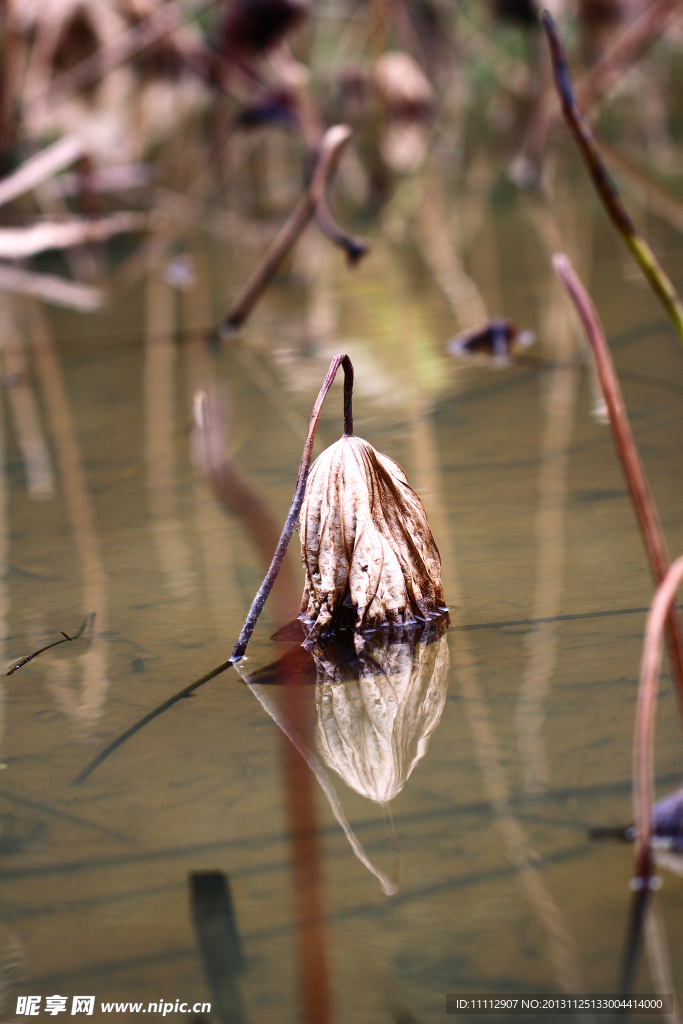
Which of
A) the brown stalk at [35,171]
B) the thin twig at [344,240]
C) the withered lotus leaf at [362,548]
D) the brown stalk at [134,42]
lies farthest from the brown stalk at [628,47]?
the brown stalk at [134,42]

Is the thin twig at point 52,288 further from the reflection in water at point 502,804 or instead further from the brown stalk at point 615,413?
the brown stalk at point 615,413

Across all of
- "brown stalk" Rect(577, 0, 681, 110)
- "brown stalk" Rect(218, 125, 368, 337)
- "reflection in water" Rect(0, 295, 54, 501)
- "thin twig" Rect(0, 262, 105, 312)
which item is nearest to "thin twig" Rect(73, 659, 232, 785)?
"reflection in water" Rect(0, 295, 54, 501)

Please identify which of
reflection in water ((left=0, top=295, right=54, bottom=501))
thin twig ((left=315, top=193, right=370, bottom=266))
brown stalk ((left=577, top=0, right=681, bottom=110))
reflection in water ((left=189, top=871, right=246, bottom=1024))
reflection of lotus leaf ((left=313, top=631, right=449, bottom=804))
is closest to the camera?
reflection in water ((left=189, top=871, right=246, bottom=1024))

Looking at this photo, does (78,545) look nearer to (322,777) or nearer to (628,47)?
(322,777)

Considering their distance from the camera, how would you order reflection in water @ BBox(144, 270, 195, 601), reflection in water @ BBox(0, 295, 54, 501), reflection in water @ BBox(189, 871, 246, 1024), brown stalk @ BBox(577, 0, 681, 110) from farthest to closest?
brown stalk @ BBox(577, 0, 681, 110) → reflection in water @ BBox(0, 295, 54, 501) → reflection in water @ BBox(144, 270, 195, 601) → reflection in water @ BBox(189, 871, 246, 1024)

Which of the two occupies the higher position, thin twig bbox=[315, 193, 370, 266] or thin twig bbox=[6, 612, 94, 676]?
thin twig bbox=[315, 193, 370, 266]

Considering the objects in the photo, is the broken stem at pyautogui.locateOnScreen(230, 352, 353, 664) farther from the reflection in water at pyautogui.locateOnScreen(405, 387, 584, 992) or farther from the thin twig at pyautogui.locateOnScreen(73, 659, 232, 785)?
the reflection in water at pyautogui.locateOnScreen(405, 387, 584, 992)

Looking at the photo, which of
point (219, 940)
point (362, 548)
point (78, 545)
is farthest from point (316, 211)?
point (219, 940)
